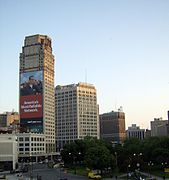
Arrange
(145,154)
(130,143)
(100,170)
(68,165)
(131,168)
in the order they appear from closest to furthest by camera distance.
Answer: (131,168), (100,170), (145,154), (130,143), (68,165)

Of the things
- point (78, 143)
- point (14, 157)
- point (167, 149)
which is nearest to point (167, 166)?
point (167, 149)

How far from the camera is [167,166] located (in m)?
118

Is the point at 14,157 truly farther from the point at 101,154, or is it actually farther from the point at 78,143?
the point at 101,154

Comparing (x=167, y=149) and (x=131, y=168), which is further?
(x=167, y=149)

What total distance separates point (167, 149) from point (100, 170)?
23197 mm

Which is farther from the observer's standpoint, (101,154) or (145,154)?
(145,154)

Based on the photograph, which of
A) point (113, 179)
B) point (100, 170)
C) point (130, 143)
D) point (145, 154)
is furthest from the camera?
point (130, 143)

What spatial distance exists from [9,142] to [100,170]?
67958 mm

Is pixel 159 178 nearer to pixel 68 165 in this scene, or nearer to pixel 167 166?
pixel 167 166

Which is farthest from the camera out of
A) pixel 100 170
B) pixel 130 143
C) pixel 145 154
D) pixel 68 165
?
pixel 68 165

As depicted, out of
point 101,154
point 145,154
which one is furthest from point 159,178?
point 145,154

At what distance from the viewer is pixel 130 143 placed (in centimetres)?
15162

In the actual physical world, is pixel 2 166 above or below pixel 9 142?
below

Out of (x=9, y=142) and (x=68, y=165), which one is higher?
(x=9, y=142)
